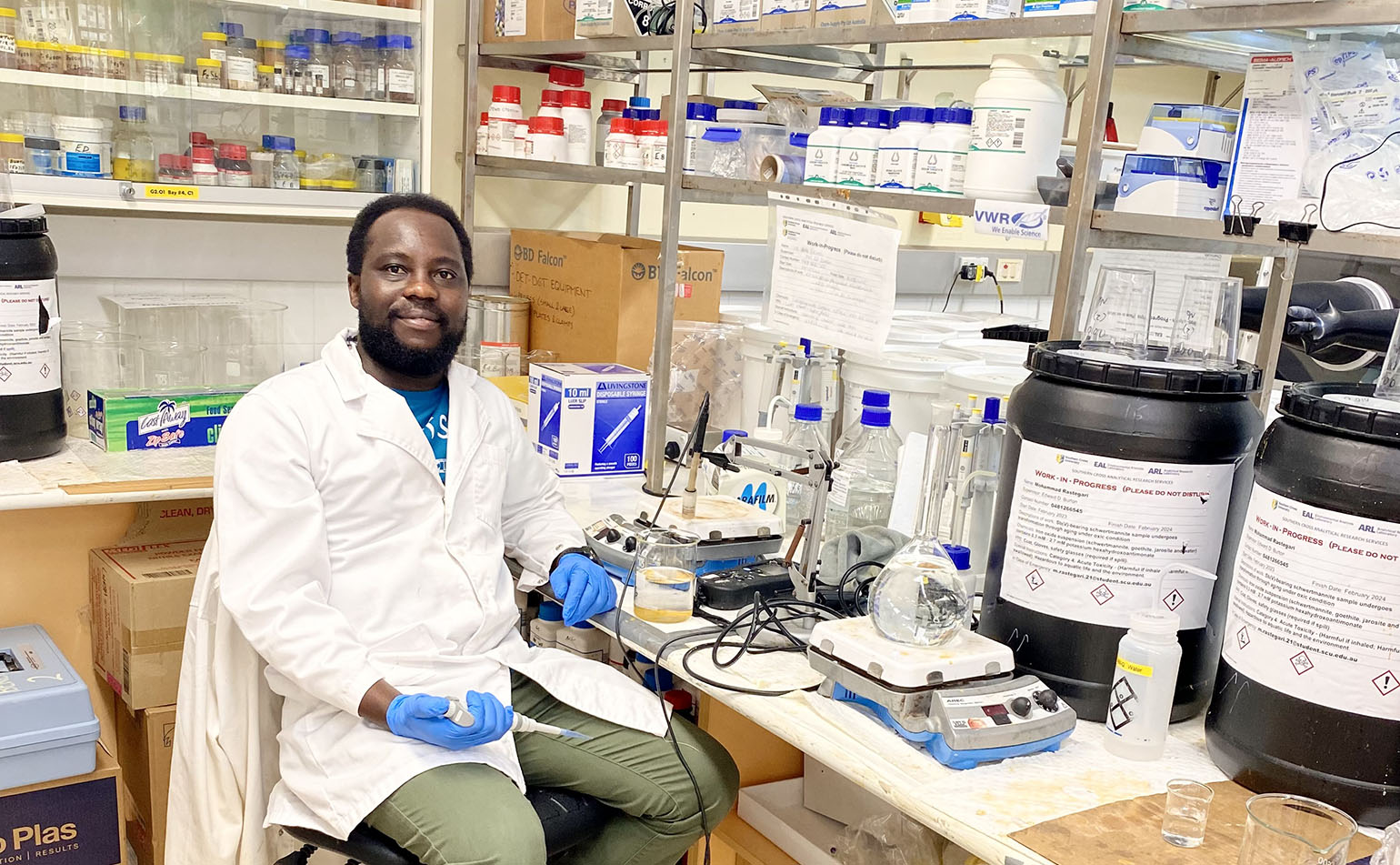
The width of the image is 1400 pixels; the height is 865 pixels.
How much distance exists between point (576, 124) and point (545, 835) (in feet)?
5.80

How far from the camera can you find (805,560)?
74.5 inches

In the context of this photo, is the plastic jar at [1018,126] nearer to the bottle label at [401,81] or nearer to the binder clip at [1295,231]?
the binder clip at [1295,231]

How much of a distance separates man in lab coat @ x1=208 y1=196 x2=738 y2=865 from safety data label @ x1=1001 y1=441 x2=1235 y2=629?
73 cm

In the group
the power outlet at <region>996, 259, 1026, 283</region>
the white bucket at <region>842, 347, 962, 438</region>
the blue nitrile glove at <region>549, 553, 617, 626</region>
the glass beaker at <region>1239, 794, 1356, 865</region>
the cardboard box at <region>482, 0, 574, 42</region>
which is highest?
the cardboard box at <region>482, 0, 574, 42</region>

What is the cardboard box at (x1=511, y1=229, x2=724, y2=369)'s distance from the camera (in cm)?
285

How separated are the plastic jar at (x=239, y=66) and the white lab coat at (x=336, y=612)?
3.78ft

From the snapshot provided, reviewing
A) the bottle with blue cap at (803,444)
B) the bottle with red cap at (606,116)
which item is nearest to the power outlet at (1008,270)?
the bottle with red cap at (606,116)

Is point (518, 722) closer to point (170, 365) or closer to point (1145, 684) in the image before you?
point (1145, 684)

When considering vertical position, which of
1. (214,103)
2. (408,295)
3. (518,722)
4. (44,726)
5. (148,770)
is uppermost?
(214,103)

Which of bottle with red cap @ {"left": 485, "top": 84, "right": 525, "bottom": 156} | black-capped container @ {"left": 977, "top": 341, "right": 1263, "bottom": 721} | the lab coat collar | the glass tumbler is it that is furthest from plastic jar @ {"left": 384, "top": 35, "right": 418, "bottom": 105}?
the glass tumbler

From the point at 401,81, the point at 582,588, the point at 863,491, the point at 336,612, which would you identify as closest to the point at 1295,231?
the point at 863,491

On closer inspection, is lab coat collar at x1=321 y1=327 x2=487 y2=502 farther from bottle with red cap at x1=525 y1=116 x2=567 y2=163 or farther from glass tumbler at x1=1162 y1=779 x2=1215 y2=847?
glass tumbler at x1=1162 y1=779 x2=1215 y2=847

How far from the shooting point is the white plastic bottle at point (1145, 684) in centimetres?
143

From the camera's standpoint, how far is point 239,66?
2.75 metres
